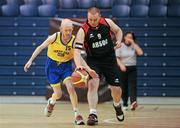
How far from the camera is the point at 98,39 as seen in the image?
8.80m

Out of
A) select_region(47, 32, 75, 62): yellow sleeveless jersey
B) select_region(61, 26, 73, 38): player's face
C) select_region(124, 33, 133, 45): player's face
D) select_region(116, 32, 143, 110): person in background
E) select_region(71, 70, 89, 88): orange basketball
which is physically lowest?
select_region(71, 70, 89, 88): orange basketball

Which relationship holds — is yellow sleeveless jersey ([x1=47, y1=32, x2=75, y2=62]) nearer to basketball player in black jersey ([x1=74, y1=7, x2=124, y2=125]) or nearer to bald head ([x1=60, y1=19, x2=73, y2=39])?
bald head ([x1=60, y1=19, x2=73, y2=39])

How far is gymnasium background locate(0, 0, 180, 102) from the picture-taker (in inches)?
667

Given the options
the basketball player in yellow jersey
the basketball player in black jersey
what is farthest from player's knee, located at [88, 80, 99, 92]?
the basketball player in yellow jersey

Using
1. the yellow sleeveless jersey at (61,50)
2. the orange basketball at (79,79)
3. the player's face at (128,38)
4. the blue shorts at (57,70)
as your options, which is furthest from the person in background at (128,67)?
the yellow sleeveless jersey at (61,50)

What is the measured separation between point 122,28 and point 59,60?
800cm

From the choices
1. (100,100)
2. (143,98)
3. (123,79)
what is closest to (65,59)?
(123,79)

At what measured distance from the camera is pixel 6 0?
18.2 meters

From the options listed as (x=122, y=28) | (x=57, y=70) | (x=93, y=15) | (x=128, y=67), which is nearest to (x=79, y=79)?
(x=128, y=67)

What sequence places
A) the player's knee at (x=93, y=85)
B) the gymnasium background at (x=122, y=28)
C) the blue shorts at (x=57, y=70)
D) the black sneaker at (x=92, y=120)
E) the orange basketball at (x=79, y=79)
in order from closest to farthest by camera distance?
1. the black sneaker at (x=92, y=120)
2. the player's knee at (x=93, y=85)
3. the blue shorts at (x=57, y=70)
4. the orange basketball at (x=79, y=79)
5. the gymnasium background at (x=122, y=28)

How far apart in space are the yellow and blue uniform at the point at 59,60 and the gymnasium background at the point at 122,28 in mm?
7258

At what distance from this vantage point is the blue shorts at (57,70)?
9.41 m

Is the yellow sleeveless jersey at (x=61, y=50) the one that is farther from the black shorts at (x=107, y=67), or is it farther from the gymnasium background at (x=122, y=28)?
the gymnasium background at (x=122, y=28)

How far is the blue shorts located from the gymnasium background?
7233 mm
